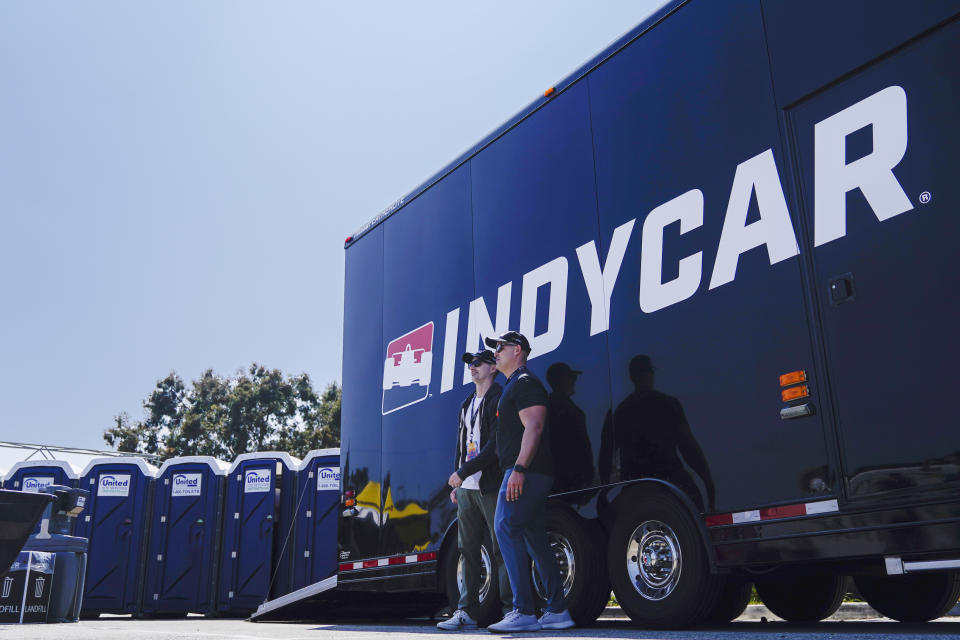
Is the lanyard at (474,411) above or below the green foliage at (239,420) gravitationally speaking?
below

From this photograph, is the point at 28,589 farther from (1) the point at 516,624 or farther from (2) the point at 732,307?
(2) the point at 732,307

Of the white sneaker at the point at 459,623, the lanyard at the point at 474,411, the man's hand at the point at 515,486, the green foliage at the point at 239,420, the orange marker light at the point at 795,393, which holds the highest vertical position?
the green foliage at the point at 239,420

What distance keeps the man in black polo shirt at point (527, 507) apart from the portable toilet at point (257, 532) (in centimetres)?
855

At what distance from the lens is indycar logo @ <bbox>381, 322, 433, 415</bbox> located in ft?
21.8

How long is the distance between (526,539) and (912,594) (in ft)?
8.35

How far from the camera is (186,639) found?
4.24 meters

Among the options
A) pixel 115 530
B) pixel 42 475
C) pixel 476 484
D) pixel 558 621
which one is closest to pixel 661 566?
pixel 558 621

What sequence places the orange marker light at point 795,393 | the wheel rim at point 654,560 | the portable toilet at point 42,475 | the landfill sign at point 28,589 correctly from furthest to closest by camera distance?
the portable toilet at point 42,475 → the landfill sign at point 28,589 → the wheel rim at point 654,560 → the orange marker light at point 795,393

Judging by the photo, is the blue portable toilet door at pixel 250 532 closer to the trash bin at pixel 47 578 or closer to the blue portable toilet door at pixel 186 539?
the blue portable toilet door at pixel 186 539

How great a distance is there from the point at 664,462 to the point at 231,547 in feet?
34.6

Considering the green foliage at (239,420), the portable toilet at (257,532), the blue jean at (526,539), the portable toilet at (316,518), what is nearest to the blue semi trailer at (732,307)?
the blue jean at (526,539)

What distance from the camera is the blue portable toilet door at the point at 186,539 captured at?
525 inches

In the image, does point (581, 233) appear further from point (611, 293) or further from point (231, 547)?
point (231, 547)

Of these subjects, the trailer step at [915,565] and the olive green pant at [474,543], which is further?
the olive green pant at [474,543]
